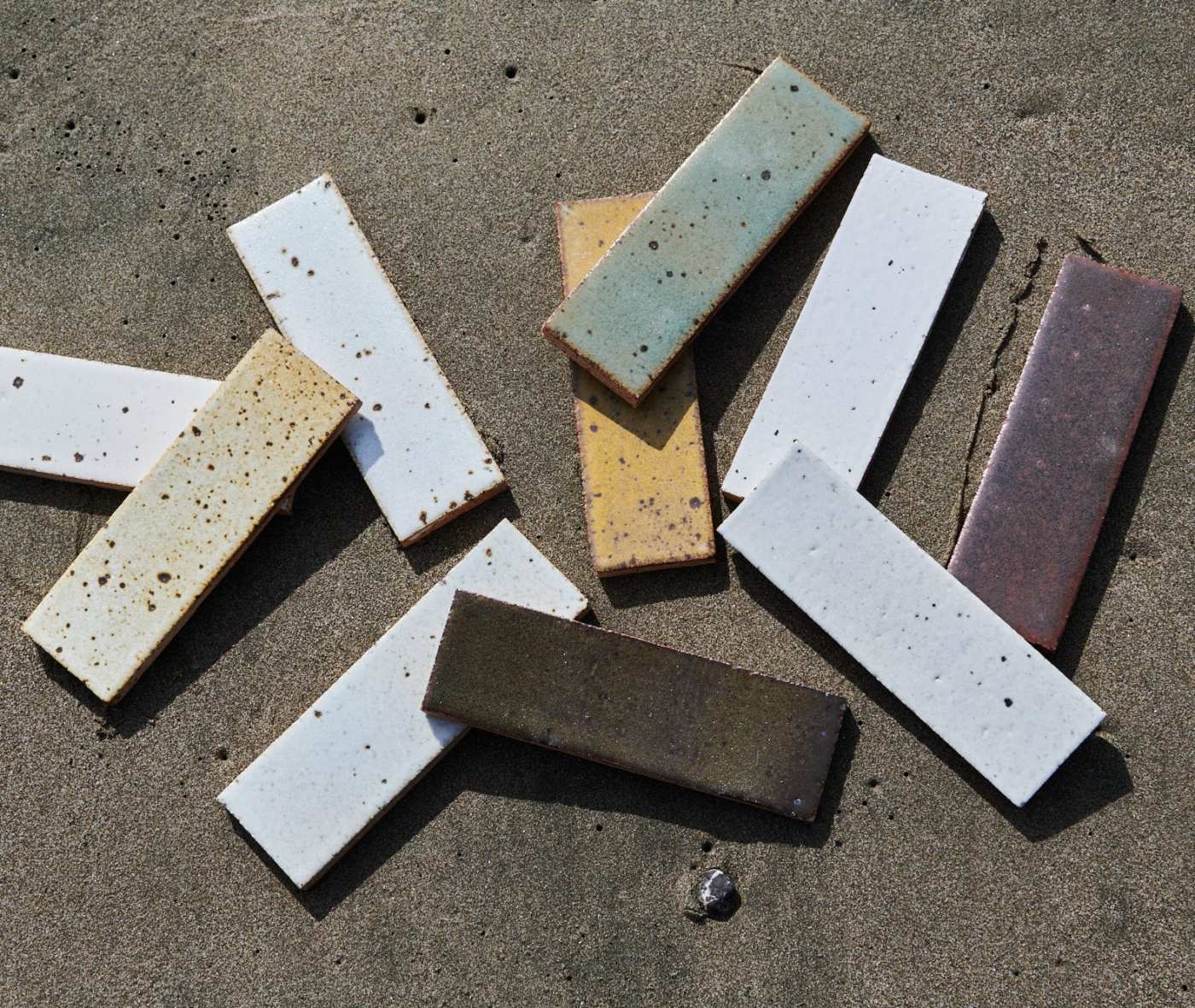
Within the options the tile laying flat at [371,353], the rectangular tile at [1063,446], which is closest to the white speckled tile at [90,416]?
the tile laying flat at [371,353]

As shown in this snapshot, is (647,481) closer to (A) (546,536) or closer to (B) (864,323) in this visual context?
(A) (546,536)

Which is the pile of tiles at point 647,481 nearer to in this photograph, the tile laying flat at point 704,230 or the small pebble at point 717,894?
the tile laying flat at point 704,230

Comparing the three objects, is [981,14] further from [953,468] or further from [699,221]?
[953,468]

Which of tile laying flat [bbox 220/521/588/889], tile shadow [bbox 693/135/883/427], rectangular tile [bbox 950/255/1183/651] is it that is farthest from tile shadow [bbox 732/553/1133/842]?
tile laying flat [bbox 220/521/588/889]

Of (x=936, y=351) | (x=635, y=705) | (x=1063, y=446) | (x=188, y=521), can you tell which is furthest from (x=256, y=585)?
(x=1063, y=446)

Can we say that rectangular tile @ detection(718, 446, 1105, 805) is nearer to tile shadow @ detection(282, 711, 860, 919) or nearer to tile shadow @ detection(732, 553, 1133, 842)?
tile shadow @ detection(732, 553, 1133, 842)

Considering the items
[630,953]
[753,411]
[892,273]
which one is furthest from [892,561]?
[630,953]

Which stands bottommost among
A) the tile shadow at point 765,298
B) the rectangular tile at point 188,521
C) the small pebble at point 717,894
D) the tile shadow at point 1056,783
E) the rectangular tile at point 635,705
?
the small pebble at point 717,894
